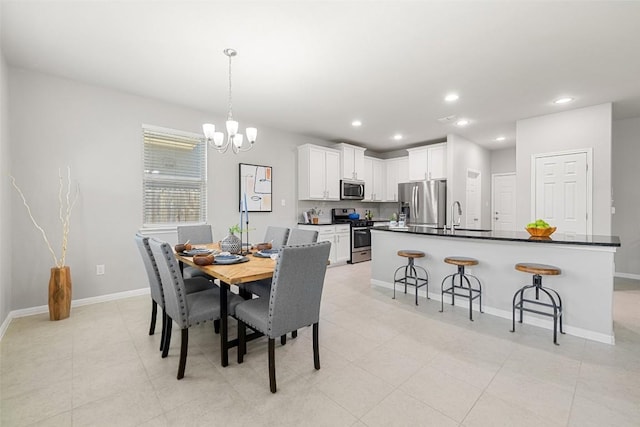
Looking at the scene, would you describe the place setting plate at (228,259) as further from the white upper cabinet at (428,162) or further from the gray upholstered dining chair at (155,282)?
the white upper cabinet at (428,162)

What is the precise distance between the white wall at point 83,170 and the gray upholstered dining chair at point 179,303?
1962 mm

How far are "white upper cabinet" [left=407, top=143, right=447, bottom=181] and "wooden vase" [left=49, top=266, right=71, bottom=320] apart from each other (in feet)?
19.2

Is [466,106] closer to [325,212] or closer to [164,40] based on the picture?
[325,212]

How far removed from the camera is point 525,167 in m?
4.56

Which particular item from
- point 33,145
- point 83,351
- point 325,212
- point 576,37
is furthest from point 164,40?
point 325,212

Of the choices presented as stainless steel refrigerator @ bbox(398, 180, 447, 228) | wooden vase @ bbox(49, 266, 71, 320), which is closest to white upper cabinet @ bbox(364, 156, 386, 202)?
stainless steel refrigerator @ bbox(398, 180, 447, 228)

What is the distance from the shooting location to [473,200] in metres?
6.34

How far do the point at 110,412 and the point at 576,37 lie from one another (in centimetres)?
433

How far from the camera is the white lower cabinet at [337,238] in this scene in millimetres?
5332

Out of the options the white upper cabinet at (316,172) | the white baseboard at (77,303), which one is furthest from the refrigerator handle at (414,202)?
the white baseboard at (77,303)

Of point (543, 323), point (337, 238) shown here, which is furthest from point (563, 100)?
point (337, 238)

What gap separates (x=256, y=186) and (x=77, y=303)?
274cm

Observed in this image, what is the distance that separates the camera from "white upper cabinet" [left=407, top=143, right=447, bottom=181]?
225 inches

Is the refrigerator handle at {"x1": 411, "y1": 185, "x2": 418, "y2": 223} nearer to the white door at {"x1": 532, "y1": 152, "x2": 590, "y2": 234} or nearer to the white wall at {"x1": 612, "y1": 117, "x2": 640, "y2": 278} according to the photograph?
the white door at {"x1": 532, "y1": 152, "x2": 590, "y2": 234}
